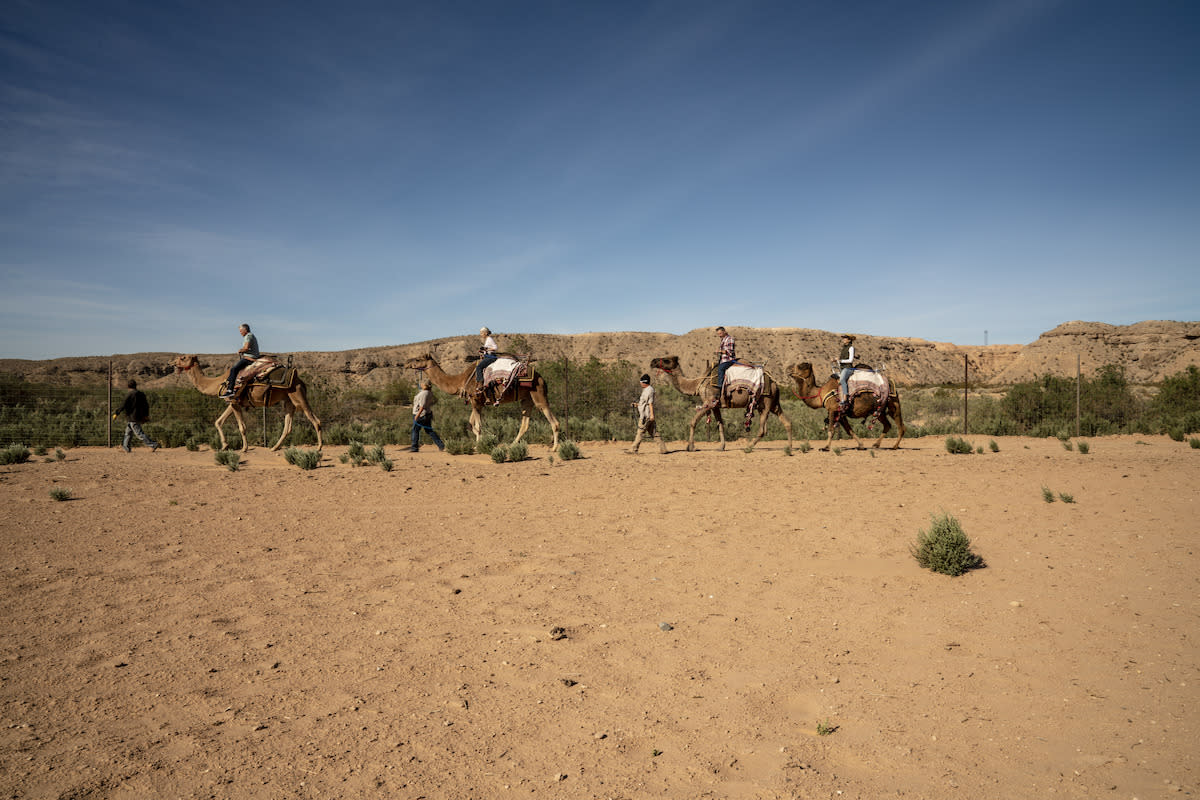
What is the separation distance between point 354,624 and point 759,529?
5.03 meters

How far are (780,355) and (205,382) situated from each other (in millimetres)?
77765

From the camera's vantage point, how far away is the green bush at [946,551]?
21.7ft

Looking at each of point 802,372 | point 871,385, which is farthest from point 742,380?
point 871,385

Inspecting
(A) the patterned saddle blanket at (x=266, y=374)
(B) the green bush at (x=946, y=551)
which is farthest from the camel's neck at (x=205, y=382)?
(B) the green bush at (x=946, y=551)

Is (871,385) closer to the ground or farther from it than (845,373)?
closer to the ground

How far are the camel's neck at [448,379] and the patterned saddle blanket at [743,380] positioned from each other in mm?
6234

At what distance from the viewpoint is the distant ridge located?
61500 mm

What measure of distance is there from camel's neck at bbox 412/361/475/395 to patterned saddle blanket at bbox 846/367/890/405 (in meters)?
9.09

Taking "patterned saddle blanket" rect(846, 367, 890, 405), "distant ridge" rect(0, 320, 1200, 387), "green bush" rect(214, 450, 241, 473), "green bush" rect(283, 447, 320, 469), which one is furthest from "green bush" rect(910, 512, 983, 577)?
"distant ridge" rect(0, 320, 1200, 387)

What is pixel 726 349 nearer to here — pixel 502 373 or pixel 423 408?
pixel 502 373

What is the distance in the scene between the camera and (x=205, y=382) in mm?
16578

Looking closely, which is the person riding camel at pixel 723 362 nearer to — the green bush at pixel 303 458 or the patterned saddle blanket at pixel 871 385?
the patterned saddle blanket at pixel 871 385

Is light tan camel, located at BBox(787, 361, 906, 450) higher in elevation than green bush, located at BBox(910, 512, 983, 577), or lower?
A: higher

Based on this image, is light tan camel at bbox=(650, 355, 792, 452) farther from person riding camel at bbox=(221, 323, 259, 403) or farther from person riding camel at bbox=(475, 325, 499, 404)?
person riding camel at bbox=(221, 323, 259, 403)
